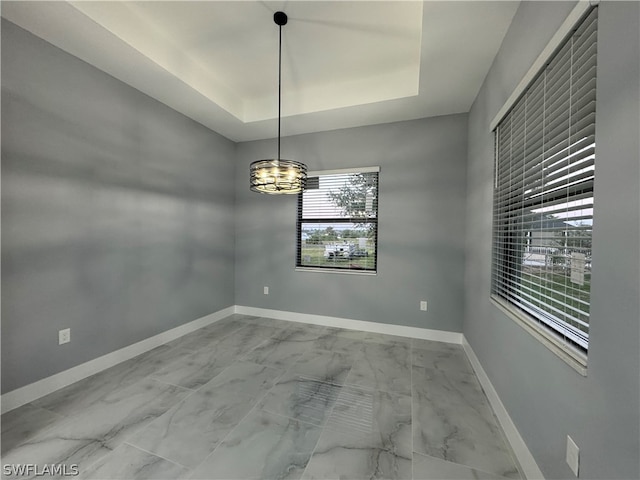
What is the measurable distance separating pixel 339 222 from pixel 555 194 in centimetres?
249

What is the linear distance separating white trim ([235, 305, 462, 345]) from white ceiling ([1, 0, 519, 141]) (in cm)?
256

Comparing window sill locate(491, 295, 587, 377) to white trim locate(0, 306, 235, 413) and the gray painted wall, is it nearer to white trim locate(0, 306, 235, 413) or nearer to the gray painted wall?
the gray painted wall

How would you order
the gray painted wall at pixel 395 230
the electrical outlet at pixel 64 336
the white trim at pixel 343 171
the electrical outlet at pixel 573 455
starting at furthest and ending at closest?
the white trim at pixel 343 171 < the gray painted wall at pixel 395 230 < the electrical outlet at pixel 64 336 < the electrical outlet at pixel 573 455

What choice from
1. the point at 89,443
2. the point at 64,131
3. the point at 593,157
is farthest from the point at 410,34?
the point at 89,443

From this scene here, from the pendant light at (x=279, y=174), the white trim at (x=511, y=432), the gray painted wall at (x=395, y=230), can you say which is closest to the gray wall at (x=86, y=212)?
the gray painted wall at (x=395, y=230)

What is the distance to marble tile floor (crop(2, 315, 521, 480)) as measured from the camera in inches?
55.6

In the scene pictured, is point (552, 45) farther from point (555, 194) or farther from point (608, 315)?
point (608, 315)

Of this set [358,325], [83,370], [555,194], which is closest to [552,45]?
[555,194]

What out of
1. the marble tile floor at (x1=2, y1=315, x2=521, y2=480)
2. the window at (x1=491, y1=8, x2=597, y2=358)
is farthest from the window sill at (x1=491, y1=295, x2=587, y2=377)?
the marble tile floor at (x1=2, y1=315, x2=521, y2=480)

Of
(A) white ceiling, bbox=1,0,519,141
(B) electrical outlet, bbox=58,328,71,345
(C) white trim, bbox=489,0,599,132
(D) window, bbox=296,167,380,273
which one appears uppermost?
(A) white ceiling, bbox=1,0,519,141

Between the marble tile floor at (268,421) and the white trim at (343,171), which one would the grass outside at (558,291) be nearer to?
the marble tile floor at (268,421)

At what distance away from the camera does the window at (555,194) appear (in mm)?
1020

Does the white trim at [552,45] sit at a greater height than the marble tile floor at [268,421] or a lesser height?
greater

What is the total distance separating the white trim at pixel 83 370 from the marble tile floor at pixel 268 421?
0.21 ft
